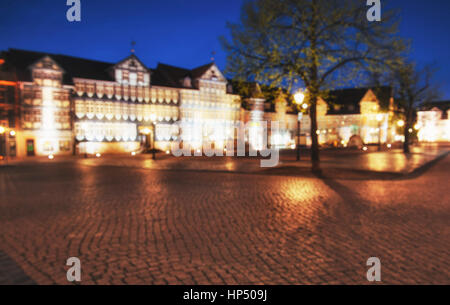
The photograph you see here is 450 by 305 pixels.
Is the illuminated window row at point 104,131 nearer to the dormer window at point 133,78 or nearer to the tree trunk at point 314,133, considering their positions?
the dormer window at point 133,78

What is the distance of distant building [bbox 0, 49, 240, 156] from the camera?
121ft

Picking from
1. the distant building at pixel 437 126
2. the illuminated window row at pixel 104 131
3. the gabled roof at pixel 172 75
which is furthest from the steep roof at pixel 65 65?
the distant building at pixel 437 126

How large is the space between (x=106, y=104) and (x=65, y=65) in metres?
6.93

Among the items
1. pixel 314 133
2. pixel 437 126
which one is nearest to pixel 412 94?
pixel 314 133

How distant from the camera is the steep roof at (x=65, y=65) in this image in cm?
3641

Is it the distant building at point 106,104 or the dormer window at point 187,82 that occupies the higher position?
the dormer window at point 187,82

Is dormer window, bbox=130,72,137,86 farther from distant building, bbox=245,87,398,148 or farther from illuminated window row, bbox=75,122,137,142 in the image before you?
distant building, bbox=245,87,398,148

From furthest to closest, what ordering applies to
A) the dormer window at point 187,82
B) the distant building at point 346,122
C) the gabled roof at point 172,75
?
the distant building at point 346,122
the dormer window at point 187,82
the gabled roof at point 172,75

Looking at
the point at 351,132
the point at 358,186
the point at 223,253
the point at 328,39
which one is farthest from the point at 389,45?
the point at 351,132

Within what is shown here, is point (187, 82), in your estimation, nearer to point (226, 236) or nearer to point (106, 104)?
point (106, 104)

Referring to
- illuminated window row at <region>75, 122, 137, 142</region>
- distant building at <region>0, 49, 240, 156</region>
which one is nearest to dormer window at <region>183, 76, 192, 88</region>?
distant building at <region>0, 49, 240, 156</region>

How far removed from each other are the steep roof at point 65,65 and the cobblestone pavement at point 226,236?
109 ft

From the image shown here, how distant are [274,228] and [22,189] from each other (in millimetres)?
9681

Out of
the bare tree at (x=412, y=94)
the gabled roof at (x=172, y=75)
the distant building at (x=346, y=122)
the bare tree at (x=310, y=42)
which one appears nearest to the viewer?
the bare tree at (x=310, y=42)
